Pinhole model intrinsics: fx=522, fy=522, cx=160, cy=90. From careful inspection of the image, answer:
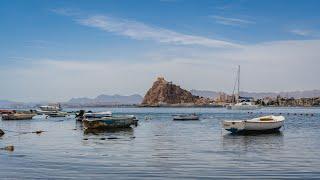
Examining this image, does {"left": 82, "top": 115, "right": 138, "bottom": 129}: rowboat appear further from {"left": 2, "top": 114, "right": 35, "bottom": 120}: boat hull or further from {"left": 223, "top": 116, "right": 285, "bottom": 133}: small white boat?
{"left": 2, "top": 114, "right": 35, "bottom": 120}: boat hull

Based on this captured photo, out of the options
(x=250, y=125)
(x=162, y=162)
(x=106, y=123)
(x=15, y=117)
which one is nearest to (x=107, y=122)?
(x=106, y=123)

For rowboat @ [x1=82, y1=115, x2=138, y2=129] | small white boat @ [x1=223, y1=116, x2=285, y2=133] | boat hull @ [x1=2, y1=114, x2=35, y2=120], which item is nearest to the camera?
small white boat @ [x1=223, y1=116, x2=285, y2=133]

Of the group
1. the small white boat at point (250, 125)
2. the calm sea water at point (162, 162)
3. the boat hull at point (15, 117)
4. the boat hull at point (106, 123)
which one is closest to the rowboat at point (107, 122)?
the boat hull at point (106, 123)

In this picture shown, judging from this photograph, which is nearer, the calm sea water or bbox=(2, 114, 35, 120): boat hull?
the calm sea water

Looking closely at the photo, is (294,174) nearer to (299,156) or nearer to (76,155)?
(299,156)

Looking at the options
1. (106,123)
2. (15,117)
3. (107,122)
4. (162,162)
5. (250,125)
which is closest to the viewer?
(162,162)

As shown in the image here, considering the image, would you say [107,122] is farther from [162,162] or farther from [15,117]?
[15,117]

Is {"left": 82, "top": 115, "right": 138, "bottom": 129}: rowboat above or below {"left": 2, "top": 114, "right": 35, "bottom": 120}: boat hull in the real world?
above

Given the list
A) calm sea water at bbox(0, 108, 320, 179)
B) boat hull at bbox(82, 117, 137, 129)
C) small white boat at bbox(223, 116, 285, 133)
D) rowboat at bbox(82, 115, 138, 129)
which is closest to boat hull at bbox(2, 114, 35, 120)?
rowboat at bbox(82, 115, 138, 129)

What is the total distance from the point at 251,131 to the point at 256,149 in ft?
63.1

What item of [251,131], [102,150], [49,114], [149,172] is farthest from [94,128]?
[49,114]

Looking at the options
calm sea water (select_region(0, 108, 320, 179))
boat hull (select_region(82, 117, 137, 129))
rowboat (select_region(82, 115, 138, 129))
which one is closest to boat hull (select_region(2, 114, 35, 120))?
rowboat (select_region(82, 115, 138, 129))

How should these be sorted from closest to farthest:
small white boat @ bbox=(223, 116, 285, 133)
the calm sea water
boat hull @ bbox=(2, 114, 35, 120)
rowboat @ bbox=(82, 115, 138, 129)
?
1. the calm sea water
2. small white boat @ bbox=(223, 116, 285, 133)
3. rowboat @ bbox=(82, 115, 138, 129)
4. boat hull @ bbox=(2, 114, 35, 120)

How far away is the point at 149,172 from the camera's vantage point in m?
29.7
